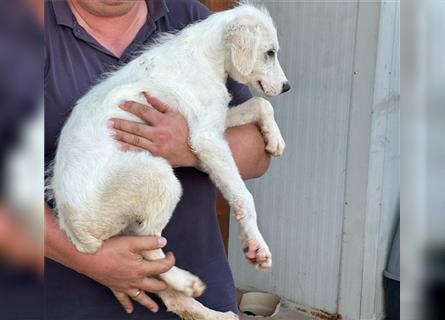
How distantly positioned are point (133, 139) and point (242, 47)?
0.55 meters

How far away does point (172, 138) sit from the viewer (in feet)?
5.95

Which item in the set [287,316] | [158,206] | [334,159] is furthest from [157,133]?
[287,316]

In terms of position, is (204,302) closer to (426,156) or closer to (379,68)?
(426,156)

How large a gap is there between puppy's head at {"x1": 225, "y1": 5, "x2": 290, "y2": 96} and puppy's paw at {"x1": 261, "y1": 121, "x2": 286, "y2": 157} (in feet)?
0.62

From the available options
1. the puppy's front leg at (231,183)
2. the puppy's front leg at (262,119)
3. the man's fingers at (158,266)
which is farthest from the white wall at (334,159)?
the man's fingers at (158,266)

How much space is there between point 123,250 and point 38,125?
95 cm

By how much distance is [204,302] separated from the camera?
6.29 ft

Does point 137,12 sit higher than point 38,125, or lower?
higher

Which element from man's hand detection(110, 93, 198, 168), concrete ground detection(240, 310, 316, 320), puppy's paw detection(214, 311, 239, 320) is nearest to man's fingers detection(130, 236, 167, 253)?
man's hand detection(110, 93, 198, 168)

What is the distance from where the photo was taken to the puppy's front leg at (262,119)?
203 centimetres

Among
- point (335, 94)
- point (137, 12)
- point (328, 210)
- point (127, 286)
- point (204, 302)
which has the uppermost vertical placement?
point (137, 12)

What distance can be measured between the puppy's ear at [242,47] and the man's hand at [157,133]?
0.30 meters

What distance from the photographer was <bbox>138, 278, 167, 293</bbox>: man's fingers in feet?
5.57

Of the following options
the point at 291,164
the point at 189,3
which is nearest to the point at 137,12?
the point at 189,3
